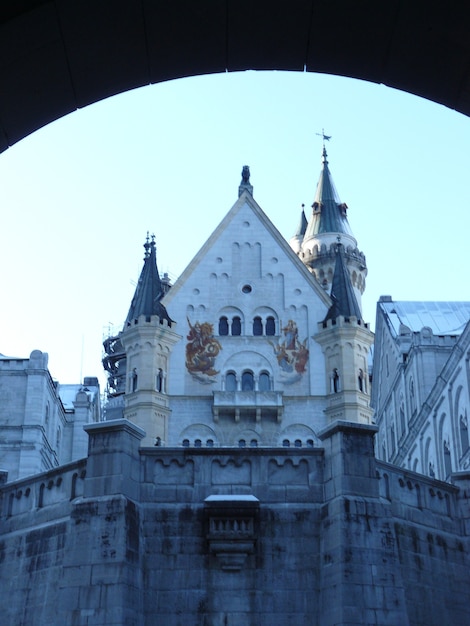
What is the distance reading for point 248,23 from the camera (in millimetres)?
5727

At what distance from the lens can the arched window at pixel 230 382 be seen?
54.8 meters

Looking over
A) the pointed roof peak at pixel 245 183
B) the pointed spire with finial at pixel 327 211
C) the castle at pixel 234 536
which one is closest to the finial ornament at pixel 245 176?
the pointed roof peak at pixel 245 183

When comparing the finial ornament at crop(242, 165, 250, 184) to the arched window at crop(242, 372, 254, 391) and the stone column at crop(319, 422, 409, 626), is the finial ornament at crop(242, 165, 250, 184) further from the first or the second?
the stone column at crop(319, 422, 409, 626)

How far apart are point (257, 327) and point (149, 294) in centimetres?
664

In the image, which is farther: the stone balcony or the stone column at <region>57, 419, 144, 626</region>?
the stone balcony

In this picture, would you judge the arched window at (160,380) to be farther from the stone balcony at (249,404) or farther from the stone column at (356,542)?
the stone column at (356,542)

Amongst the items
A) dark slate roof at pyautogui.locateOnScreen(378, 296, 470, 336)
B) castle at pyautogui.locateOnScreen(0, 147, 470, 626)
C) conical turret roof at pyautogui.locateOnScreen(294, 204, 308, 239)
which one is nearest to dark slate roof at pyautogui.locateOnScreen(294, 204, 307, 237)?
conical turret roof at pyautogui.locateOnScreen(294, 204, 308, 239)

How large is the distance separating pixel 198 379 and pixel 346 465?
3575cm

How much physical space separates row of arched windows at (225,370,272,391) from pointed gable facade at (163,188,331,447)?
57 millimetres

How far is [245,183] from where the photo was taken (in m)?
62.2

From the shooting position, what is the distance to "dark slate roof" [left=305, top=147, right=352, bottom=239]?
89812 millimetres

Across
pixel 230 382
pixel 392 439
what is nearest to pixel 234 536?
pixel 230 382

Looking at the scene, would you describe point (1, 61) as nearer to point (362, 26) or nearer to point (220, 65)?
point (220, 65)

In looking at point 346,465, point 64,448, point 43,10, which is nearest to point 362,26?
point 43,10
